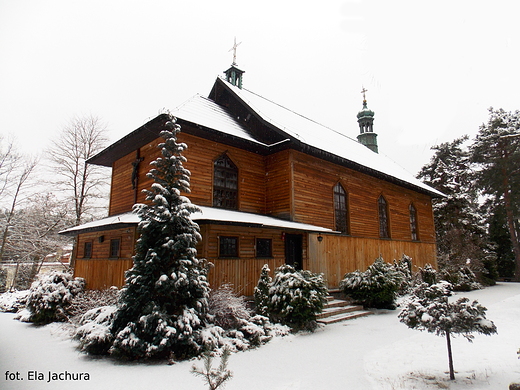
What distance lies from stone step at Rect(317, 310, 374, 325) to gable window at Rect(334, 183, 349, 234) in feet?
14.3

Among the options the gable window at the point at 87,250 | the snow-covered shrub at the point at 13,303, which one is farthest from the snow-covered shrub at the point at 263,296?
the snow-covered shrub at the point at 13,303

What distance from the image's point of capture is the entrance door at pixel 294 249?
13.0 meters

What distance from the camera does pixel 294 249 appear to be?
13.3m

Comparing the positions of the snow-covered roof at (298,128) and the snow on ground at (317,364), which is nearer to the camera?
the snow on ground at (317,364)

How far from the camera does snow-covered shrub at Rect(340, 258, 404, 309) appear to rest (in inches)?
481

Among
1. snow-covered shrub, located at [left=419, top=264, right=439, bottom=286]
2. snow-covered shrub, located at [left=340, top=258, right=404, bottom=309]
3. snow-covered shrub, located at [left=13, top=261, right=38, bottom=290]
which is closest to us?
snow-covered shrub, located at [left=340, top=258, right=404, bottom=309]

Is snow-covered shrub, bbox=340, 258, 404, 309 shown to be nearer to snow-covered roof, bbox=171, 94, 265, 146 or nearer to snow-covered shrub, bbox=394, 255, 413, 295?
snow-covered shrub, bbox=394, 255, 413, 295

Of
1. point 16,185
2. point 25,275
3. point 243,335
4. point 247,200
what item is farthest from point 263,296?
point 25,275

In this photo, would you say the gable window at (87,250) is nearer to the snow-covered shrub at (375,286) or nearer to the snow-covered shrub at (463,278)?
the snow-covered shrub at (375,286)

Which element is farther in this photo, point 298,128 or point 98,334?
point 298,128

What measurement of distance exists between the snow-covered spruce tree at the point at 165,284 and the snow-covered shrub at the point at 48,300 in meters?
4.69

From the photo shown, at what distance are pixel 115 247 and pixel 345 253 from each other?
9.56 meters

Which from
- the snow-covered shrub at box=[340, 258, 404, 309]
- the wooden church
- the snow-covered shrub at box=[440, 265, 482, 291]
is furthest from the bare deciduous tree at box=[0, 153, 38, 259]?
the snow-covered shrub at box=[440, 265, 482, 291]

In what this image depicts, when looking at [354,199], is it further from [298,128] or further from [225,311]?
[225,311]
